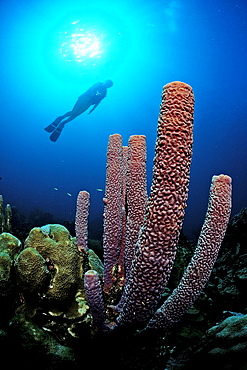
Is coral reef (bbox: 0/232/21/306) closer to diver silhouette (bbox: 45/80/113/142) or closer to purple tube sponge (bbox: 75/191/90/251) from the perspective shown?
purple tube sponge (bbox: 75/191/90/251)

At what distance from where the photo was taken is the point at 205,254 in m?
1.81

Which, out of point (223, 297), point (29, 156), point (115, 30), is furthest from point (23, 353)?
point (29, 156)

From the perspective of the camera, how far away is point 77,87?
5584 cm

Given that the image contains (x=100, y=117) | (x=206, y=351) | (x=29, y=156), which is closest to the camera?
(x=206, y=351)

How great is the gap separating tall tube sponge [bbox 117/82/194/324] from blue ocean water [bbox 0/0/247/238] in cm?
1317

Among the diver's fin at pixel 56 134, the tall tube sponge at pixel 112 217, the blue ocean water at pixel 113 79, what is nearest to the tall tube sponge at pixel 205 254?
the tall tube sponge at pixel 112 217

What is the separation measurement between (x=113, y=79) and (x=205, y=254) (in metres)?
56.2

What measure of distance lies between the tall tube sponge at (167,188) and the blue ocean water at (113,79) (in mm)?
13173

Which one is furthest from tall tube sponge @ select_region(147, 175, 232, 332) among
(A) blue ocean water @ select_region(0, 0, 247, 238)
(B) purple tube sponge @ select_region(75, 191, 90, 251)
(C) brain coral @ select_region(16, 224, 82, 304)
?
(A) blue ocean water @ select_region(0, 0, 247, 238)

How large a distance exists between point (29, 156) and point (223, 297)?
9588 cm

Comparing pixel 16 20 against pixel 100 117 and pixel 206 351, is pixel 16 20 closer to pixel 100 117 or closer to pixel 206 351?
pixel 100 117

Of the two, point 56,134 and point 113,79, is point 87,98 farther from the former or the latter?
point 113,79

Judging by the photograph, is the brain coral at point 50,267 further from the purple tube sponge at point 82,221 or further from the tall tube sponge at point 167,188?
the tall tube sponge at point 167,188

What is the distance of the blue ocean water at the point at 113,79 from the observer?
1366 inches
